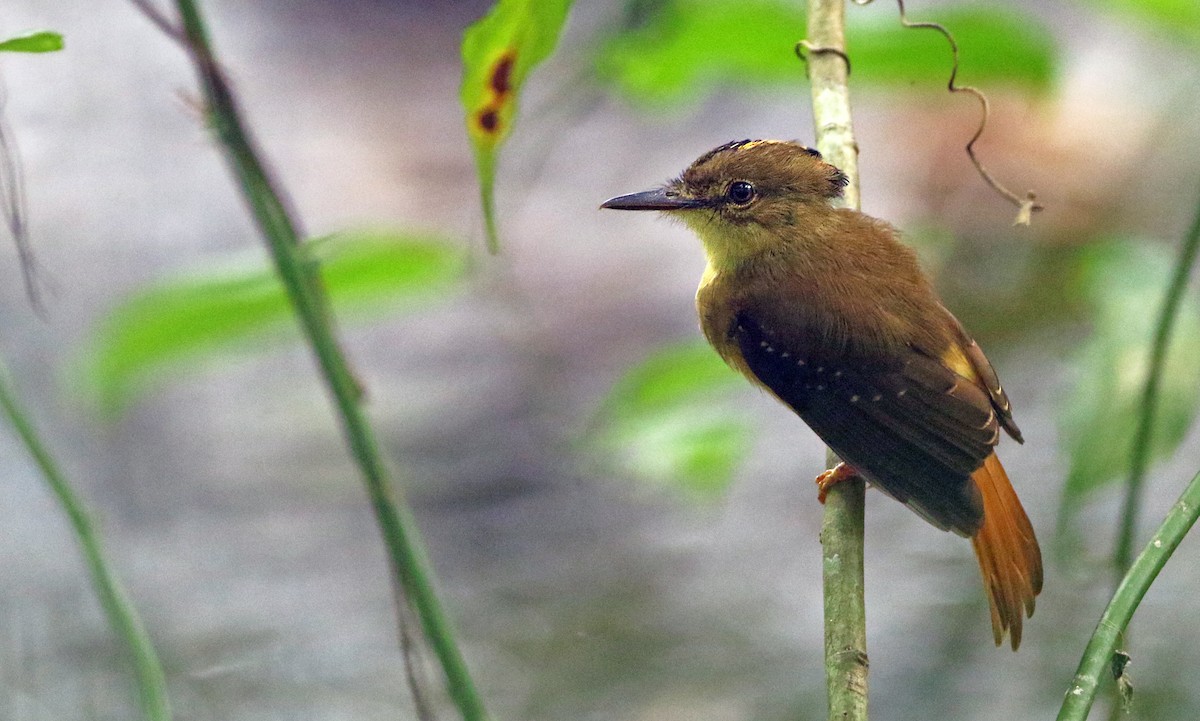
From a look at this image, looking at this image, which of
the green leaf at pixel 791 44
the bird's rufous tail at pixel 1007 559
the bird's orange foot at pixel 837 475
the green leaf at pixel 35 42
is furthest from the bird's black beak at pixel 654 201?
the green leaf at pixel 35 42

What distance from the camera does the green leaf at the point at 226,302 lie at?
1724 mm

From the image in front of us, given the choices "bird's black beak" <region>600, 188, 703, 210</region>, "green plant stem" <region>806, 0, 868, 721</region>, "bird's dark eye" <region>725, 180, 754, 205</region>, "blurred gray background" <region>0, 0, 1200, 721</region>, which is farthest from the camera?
"blurred gray background" <region>0, 0, 1200, 721</region>

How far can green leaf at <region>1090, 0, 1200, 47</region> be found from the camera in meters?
2.04

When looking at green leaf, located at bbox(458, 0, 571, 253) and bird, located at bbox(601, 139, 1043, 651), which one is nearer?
green leaf, located at bbox(458, 0, 571, 253)

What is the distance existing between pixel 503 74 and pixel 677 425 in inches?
37.1

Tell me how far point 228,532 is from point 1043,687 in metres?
2.38

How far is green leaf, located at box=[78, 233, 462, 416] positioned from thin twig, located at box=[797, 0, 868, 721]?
58 cm

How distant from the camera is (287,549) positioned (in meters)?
4.19

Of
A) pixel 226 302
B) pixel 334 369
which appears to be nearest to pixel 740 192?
pixel 226 302

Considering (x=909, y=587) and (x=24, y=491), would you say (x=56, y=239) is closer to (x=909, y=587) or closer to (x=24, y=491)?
(x=24, y=491)

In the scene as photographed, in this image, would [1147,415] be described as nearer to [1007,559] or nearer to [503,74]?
[1007,559]

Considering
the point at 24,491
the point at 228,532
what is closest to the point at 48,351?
the point at 24,491

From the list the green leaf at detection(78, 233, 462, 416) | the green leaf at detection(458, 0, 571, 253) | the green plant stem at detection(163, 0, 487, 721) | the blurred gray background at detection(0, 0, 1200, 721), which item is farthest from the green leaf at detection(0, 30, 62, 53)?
the blurred gray background at detection(0, 0, 1200, 721)

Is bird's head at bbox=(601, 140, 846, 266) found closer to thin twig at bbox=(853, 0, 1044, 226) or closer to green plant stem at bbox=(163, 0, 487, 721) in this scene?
thin twig at bbox=(853, 0, 1044, 226)
